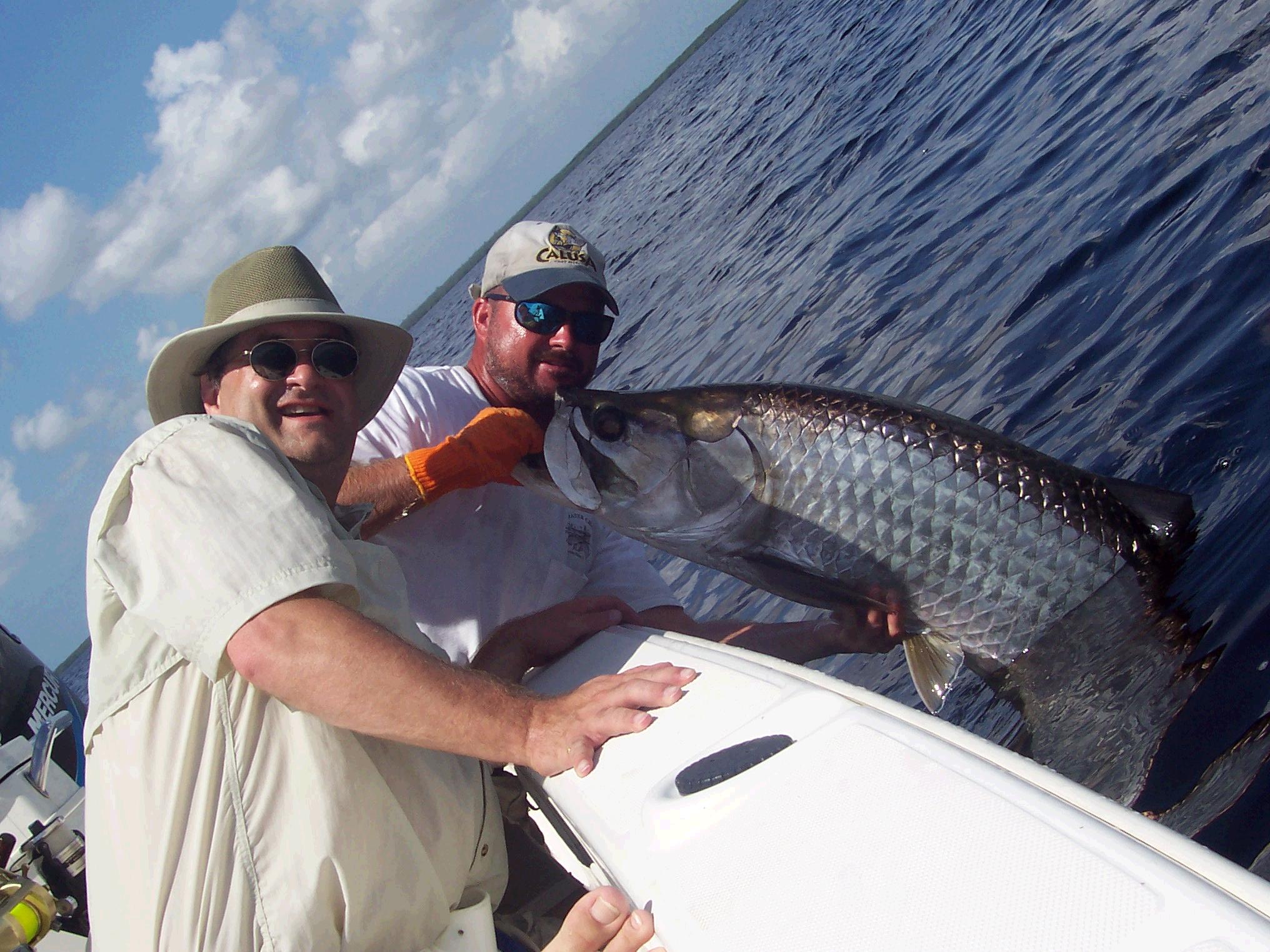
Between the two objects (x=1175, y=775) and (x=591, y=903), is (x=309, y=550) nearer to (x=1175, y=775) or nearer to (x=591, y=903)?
(x=591, y=903)

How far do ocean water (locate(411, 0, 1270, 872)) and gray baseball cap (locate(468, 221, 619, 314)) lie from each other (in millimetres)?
2165

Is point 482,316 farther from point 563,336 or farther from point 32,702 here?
point 32,702

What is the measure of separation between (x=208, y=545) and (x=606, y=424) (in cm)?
172

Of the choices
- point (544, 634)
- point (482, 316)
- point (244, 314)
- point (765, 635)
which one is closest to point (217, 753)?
point (244, 314)

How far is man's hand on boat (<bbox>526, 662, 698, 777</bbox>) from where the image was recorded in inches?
84.2

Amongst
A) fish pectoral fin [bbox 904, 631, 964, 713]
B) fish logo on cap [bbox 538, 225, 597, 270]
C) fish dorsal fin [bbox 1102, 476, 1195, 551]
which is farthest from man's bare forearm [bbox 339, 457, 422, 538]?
fish dorsal fin [bbox 1102, 476, 1195, 551]

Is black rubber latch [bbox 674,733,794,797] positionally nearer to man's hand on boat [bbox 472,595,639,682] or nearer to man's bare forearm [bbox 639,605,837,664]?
man's hand on boat [bbox 472,595,639,682]

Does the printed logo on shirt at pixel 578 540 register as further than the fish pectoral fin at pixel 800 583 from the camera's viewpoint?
Yes

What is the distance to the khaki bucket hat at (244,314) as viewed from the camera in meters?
2.59

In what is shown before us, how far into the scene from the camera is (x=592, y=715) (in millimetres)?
2215

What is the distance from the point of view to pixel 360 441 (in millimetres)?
3521

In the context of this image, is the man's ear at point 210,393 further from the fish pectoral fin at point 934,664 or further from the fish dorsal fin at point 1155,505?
the fish dorsal fin at point 1155,505

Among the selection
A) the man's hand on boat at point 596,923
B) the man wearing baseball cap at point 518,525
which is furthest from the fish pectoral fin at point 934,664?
the man's hand on boat at point 596,923

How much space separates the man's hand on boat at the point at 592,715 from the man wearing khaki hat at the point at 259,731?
0.06 ft
